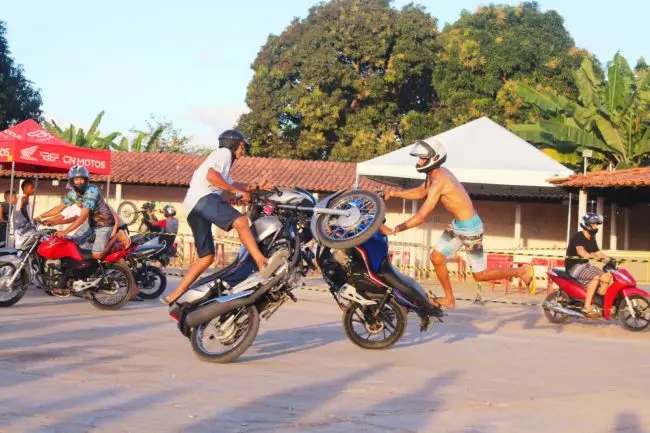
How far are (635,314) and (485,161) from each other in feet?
30.1

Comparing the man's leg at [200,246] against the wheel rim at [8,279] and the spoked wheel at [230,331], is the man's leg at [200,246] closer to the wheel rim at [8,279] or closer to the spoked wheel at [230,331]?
the spoked wheel at [230,331]

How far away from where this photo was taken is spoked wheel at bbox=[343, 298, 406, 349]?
28.1 feet

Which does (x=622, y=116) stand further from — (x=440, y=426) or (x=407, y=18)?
(x=440, y=426)

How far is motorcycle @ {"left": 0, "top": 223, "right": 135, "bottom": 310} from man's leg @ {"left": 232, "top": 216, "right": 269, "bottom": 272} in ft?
13.6

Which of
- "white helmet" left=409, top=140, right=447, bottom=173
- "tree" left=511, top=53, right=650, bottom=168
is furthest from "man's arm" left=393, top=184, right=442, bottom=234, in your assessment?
"tree" left=511, top=53, right=650, bottom=168

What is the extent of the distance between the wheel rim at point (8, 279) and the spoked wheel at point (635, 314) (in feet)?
25.1

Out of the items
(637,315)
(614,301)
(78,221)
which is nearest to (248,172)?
(78,221)

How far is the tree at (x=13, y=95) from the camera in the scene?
4341cm

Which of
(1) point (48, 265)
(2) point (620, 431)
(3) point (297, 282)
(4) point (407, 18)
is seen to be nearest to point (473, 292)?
(1) point (48, 265)

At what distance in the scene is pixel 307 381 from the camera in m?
6.77

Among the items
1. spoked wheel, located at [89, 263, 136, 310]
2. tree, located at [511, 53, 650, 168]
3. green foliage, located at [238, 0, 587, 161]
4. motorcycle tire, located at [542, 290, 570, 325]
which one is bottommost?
motorcycle tire, located at [542, 290, 570, 325]

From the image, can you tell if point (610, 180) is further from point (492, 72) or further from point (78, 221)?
point (492, 72)

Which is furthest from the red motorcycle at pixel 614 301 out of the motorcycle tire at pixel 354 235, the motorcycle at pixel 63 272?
the motorcycle at pixel 63 272

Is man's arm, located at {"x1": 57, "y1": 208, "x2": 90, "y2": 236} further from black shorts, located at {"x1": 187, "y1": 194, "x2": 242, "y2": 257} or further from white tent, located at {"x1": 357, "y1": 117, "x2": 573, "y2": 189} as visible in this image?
white tent, located at {"x1": 357, "y1": 117, "x2": 573, "y2": 189}
